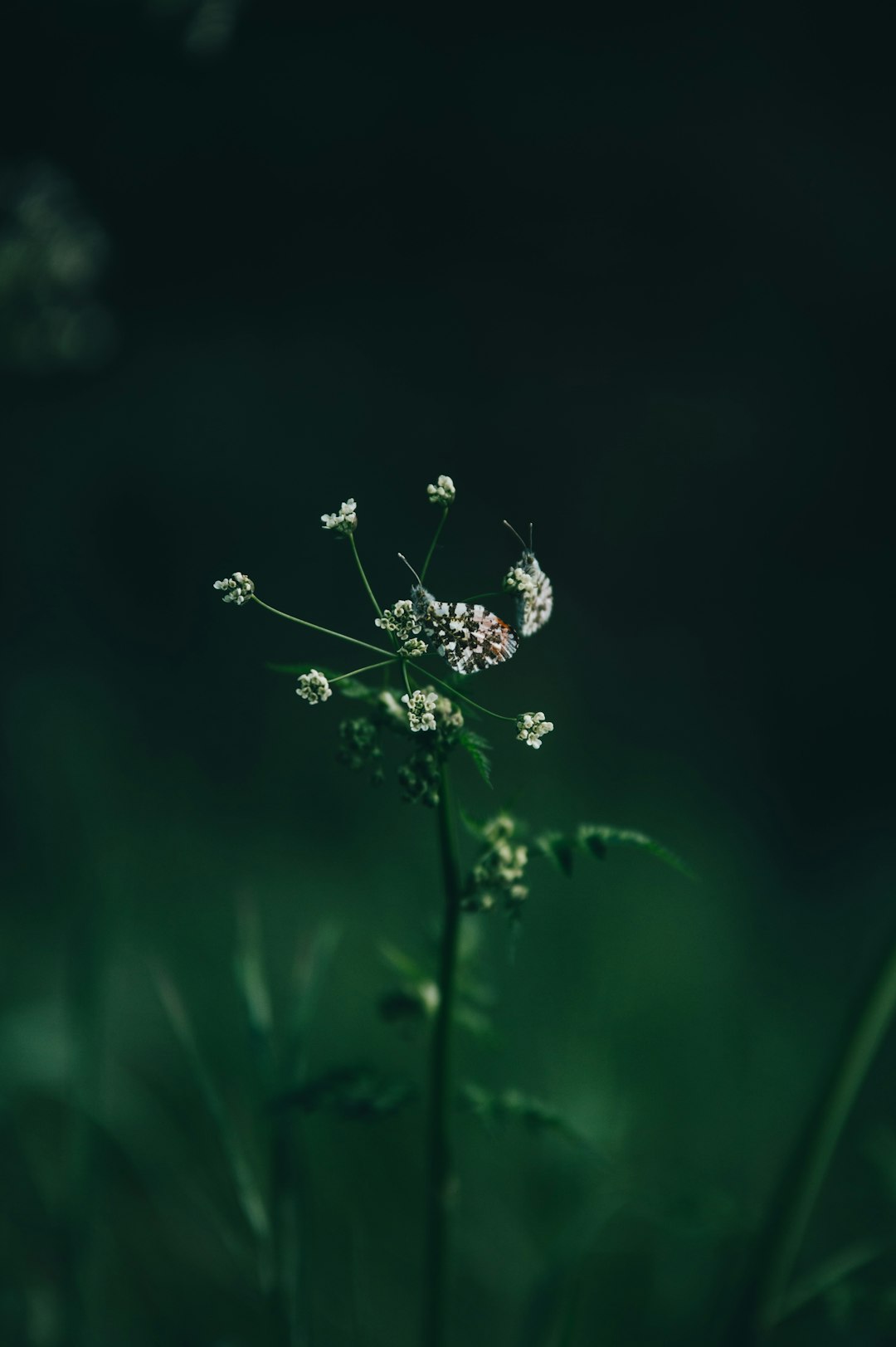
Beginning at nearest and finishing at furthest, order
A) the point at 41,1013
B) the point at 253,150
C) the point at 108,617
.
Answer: the point at 41,1013 < the point at 108,617 < the point at 253,150

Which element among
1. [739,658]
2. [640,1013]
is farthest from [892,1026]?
[739,658]

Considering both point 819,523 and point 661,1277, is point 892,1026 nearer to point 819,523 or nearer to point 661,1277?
point 661,1277

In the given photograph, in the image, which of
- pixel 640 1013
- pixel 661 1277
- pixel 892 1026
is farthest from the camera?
pixel 892 1026

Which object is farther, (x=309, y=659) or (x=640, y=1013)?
(x=309, y=659)

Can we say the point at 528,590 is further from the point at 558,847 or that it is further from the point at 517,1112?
the point at 517,1112

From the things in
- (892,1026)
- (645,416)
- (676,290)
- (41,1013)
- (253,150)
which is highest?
(253,150)

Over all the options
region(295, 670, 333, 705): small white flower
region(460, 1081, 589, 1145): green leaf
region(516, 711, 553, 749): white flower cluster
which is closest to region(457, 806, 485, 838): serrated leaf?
region(516, 711, 553, 749): white flower cluster

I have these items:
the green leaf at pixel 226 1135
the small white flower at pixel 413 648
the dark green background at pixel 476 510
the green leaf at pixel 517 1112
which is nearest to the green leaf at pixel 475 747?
the small white flower at pixel 413 648
